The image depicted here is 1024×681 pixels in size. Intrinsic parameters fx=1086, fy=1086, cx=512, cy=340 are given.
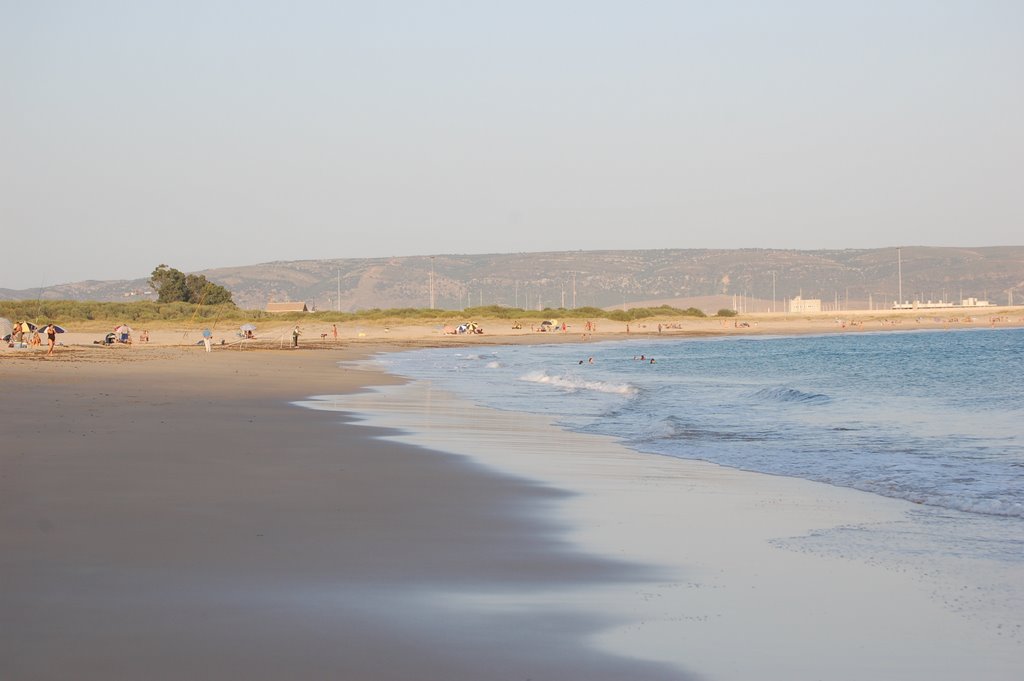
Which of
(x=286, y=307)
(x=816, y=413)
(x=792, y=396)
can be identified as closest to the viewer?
(x=816, y=413)

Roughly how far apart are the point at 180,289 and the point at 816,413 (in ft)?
275

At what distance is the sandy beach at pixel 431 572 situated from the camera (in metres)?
4.65

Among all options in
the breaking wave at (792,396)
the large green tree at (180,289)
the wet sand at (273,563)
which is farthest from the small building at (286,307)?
the wet sand at (273,563)

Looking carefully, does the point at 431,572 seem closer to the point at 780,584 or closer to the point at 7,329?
the point at 780,584

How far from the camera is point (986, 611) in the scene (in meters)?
5.58

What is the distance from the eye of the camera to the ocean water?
36.8ft

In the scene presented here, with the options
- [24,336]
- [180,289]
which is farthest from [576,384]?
[180,289]

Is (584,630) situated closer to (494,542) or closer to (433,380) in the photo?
(494,542)

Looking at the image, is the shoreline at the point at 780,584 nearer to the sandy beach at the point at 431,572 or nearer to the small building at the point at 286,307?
the sandy beach at the point at 431,572

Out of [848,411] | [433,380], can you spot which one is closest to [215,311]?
[433,380]

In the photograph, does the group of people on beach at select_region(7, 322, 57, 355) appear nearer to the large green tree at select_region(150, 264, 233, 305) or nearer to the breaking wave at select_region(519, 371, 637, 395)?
the breaking wave at select_region(519, 371, 637, 395)

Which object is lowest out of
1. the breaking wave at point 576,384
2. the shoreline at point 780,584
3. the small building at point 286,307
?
the breaking wave at point 576,384

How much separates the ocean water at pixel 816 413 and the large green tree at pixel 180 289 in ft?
197

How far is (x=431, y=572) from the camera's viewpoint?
635 centimetres
